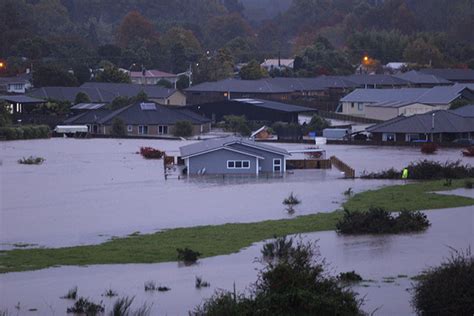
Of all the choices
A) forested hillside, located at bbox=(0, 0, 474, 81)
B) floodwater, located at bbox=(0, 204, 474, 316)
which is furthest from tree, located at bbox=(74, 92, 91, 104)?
floodwater, located at bbox=(0, 204, 474, 316)

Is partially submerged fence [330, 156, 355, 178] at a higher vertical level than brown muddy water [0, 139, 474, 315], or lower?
higher

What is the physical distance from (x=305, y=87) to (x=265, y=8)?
7585 centimetres

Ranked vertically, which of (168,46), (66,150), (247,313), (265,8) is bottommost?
(247,313)

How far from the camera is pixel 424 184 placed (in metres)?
21.4

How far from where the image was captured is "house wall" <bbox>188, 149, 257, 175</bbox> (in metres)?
23.2

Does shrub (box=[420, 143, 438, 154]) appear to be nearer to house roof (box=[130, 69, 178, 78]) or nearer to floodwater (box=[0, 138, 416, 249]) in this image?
floodwater (box=[0, 138, 416, 249])

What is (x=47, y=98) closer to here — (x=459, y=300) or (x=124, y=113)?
(x=124, y=113)

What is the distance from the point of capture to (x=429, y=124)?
31.3 m

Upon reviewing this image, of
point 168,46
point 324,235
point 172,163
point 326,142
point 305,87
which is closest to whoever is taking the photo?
point 324,235

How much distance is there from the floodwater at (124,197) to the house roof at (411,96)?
12298 mm

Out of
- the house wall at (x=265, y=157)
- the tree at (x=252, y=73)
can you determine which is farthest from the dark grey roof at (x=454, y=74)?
the house wall at (x=265, y=157)

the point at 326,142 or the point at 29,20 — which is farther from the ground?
the point at 29,20

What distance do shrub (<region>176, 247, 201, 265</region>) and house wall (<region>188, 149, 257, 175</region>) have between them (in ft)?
29.8

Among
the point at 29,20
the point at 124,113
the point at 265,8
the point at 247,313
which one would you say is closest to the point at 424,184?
the point at 247,313
